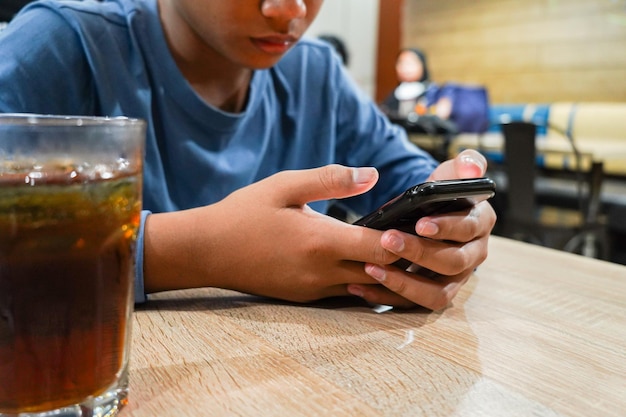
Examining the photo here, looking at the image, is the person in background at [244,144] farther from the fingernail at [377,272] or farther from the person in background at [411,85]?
the person in background at [411,85]

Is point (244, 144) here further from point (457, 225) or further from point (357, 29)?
point (357, 29)

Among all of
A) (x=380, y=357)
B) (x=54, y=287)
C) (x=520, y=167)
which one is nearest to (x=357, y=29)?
(x=520, y=167)

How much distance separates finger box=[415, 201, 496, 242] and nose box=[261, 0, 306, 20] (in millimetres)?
401

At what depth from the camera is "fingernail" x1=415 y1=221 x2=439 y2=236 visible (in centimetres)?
56

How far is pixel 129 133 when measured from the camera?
35cm

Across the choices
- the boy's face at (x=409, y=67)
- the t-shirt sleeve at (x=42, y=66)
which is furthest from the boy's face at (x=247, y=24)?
the boy's face at (x=409, y=67)

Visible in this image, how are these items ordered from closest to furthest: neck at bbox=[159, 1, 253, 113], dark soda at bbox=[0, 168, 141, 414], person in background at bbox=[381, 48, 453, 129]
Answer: dark soda at bbox=[0, 168, 141, 414]
neck at bbox=[159, 1, 253, 113]
person in background at bbox=[381, 48, 453, 129]

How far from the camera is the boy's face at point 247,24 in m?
0.82

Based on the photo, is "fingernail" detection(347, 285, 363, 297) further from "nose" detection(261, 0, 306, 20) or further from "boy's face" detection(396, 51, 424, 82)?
"boy's face" detection(396, 51, 424, 82)

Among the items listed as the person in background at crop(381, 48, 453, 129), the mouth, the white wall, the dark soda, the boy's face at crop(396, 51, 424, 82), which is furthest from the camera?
the white wall

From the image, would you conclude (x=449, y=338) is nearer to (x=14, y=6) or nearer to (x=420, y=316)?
(x=420, y=316)

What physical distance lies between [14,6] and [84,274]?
1.03 meters

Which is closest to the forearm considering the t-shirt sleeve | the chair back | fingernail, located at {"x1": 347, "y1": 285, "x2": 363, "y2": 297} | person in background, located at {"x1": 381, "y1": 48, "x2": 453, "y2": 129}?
fingernail, located at {"x1": 347, "y1": 285, "x2": 363, "y2": 297}

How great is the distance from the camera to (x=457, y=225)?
600mm
